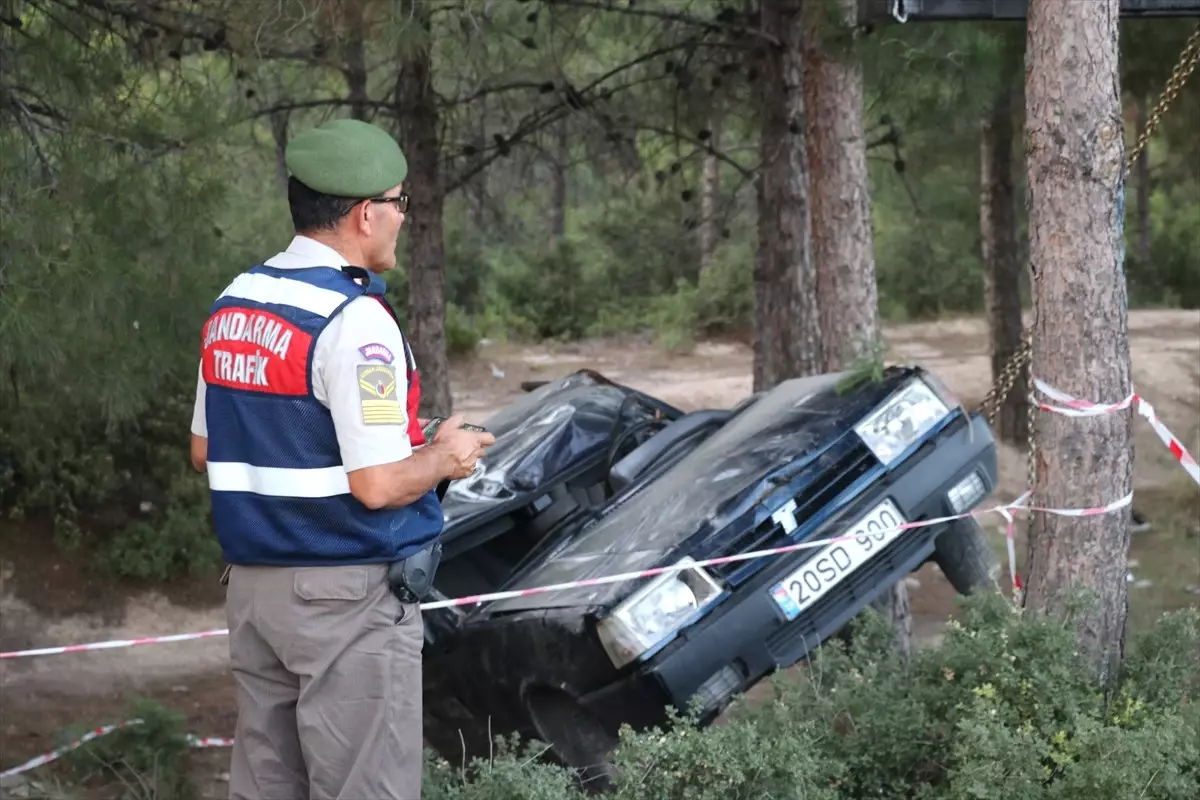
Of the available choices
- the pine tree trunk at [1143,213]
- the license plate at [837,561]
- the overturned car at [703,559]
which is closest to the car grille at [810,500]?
the overturned car at [703,559]

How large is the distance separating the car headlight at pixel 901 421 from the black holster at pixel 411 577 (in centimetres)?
193

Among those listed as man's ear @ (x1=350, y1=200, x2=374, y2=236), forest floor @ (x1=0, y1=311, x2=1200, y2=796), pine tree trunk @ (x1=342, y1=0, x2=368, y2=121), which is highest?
pine tree trunk @ (x1=342, y1=0, x2=368, y2=121)

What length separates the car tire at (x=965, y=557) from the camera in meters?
4.91

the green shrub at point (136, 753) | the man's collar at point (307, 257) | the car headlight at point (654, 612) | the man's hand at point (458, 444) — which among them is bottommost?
the green shrub at point (136, 753)

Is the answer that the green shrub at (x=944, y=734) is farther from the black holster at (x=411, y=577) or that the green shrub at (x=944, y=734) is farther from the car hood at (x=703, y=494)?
the black holster at (x=411, y=577)

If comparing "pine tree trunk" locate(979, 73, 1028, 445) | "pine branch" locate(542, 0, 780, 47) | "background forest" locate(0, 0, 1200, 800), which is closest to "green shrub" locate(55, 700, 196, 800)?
"background forest" locate(0, 0, 1200, 800)

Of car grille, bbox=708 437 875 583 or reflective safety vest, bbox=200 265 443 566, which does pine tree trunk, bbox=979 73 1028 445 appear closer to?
car grille, bbox=708 437 875 583

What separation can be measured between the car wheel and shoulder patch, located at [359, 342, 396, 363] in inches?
68.6

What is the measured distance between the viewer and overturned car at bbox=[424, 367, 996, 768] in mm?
4117

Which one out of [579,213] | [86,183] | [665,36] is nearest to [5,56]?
[86,183]

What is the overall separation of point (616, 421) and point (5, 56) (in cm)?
331

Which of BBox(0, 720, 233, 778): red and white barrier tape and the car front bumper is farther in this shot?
BBox(0, 720, 233, 778): red and white barrier tape

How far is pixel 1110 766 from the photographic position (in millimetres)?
3539

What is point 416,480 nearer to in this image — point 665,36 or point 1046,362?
point 1046,362
